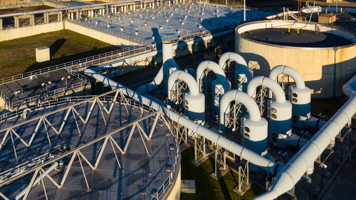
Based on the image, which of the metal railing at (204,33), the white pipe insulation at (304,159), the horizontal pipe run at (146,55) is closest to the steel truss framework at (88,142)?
the white pipe insulation at (304,159)

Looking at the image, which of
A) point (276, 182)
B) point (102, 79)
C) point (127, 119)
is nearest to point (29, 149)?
point (127, 119)

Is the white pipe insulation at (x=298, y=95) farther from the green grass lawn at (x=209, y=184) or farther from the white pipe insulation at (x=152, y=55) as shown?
the white pipe insulation at (x=152, y=55)

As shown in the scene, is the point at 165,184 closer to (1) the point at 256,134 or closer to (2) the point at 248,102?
(1) the point at 256,134

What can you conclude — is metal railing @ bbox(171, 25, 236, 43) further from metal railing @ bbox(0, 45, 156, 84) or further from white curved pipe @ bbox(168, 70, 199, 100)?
white curved pipe @ bbox(168, 70, 199, 100)

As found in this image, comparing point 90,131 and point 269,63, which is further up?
point 269,63

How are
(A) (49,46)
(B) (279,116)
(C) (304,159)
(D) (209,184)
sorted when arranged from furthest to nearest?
(A) (49,46) < (B) (279,116) < (D) (209,184) < (C) (304,159)

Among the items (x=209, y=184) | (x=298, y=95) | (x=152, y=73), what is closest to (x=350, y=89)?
(x=298, y=95)

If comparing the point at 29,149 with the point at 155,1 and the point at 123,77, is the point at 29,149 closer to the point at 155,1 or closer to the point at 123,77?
the point at 123,77
